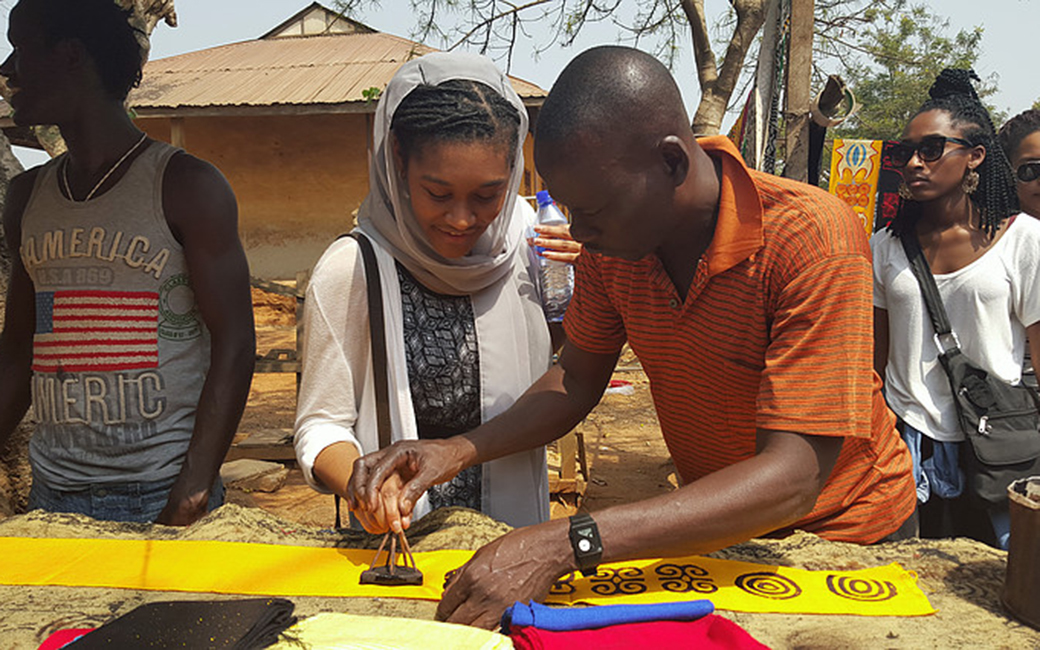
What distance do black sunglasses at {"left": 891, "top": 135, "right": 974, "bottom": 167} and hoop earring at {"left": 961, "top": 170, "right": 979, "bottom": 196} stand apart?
0.35ft

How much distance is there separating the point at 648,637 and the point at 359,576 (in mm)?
671

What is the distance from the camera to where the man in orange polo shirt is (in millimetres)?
1456

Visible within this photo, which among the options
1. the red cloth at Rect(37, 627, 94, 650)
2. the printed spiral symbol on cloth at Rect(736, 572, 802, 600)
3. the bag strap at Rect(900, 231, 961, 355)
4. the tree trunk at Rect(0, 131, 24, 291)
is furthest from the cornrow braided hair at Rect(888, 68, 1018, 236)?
the tree trunk at Rect(0, 131, 24, 291)

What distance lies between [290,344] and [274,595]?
10.6 metres

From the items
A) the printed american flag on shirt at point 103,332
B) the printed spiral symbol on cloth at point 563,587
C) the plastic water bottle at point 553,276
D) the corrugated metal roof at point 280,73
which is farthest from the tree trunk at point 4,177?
the corrugated metal roof at point 280,73

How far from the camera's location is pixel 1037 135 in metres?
3.47

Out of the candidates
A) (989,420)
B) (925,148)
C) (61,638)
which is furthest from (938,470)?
(61,638)

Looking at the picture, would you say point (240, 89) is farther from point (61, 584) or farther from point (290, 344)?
point (61, 584)

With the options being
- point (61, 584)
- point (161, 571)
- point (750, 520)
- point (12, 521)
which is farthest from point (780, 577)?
point (12, 521)

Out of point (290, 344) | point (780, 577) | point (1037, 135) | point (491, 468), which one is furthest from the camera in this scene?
point (290, 344)

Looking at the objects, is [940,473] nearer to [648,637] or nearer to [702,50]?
[648,637]

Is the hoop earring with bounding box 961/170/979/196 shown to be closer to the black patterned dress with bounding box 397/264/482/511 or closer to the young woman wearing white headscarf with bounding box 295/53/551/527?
the young woman wearing white headscarf with bounding box 295/53/551/527

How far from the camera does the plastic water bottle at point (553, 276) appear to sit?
2283 millimetres

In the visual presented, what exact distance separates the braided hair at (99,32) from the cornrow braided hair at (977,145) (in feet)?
8.69
